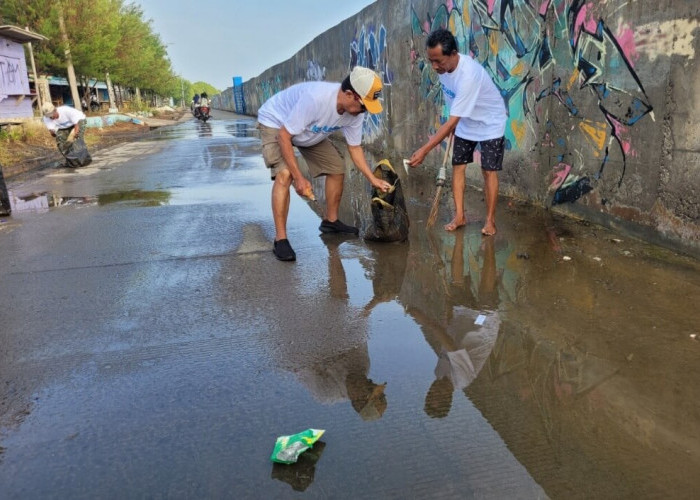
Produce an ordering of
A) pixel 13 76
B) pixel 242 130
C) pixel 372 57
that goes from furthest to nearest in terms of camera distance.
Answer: pixel 242 130 → pixel 13 76 → pixel 372 57

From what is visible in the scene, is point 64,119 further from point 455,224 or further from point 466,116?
point 466,116

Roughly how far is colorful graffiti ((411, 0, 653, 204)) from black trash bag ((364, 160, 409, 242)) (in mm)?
1729

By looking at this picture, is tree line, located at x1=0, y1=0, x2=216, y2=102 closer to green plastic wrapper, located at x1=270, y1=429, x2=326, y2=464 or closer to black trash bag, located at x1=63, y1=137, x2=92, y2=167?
black trash bag, located at x1=63, y1=137, x2=92, y2=167

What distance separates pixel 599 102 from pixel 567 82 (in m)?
0.52

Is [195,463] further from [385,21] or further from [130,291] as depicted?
[385,21]

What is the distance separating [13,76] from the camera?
18906mm

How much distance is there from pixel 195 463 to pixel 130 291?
6.82ft

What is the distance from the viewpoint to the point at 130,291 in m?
3.76

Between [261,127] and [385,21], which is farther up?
[385,21]

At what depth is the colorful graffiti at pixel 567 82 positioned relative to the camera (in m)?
4.41

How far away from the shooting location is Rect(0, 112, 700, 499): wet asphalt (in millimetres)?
1918

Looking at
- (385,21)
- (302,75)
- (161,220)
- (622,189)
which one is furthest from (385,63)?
(302,75)

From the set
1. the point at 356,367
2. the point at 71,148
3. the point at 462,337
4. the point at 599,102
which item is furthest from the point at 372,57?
the point at 356,367

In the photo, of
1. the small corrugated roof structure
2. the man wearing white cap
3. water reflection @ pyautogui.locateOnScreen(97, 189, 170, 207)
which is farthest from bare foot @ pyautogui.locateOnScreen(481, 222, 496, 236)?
the small corrugated roof structure
